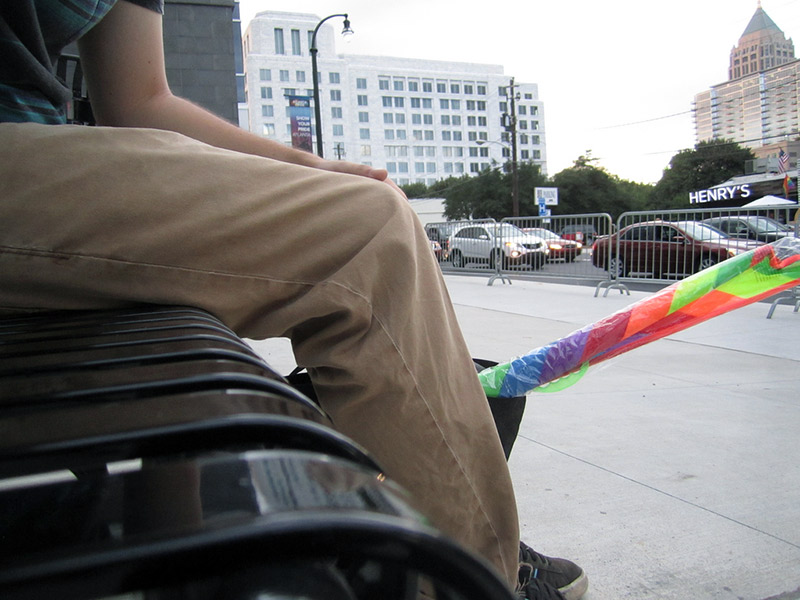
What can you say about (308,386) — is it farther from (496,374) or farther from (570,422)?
(570,422)

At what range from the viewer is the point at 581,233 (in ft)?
36.9

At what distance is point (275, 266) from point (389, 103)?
319 ft

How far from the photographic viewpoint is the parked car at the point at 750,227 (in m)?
7.88

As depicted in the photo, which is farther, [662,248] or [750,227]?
[662,248]

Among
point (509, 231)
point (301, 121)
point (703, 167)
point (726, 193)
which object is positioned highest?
point (703, 167)

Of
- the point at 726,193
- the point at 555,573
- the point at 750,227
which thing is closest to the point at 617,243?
the point at 750,227

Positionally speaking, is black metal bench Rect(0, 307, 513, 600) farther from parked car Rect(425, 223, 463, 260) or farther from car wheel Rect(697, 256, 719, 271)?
parked car Rect(425, 223, 463, 260)

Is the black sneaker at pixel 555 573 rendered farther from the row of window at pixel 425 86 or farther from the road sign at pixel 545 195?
the row of window at pixel 425 86

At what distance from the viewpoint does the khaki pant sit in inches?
35.7

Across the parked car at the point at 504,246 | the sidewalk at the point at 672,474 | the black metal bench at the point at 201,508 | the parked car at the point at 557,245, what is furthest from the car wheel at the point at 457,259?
the black metal bench at the point at 201,508

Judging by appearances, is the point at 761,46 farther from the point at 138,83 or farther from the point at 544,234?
the point at 138,83

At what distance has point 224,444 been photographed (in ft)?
1.20

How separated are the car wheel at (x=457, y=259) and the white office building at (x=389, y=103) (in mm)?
72050

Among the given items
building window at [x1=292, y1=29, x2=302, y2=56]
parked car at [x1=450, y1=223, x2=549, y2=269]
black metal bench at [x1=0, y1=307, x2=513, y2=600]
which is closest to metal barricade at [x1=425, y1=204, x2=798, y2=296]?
parked car at [x1=450, y1=223, x2=549, y2=269]
